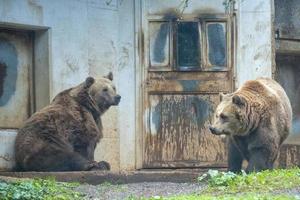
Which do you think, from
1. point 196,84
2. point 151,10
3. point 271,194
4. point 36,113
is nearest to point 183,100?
point 196,84

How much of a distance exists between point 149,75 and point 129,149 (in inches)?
43.2

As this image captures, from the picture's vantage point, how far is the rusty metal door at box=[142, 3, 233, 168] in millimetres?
15672

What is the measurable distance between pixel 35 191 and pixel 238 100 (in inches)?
143

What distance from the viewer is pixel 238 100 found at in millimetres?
13406

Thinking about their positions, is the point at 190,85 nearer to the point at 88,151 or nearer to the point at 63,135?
the point at 88,151

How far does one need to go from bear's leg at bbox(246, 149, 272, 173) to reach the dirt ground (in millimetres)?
1038

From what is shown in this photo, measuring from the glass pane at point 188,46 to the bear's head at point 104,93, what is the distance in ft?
3.92

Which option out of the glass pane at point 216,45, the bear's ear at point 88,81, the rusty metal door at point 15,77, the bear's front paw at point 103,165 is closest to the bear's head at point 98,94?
the bear's ear at point 88,81

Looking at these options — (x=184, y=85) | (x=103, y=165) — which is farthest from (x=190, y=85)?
(x=103, y=165)

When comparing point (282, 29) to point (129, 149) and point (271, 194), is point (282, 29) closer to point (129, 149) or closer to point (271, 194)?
point (129, 149)

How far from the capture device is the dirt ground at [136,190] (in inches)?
439

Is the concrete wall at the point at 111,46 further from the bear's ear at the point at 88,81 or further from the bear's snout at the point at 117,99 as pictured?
the bear's snout at the point at 117,99

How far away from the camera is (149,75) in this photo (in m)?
15.7

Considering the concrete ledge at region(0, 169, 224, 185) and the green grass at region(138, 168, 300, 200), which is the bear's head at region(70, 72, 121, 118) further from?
the green grass at region(138, 168, 300, 200)
